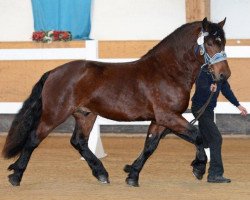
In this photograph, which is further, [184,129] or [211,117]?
[211,117]

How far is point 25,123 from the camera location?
29.1 ft

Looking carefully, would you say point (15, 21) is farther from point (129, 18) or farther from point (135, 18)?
point (135, 18)

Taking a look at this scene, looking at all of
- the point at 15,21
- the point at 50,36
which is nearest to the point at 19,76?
the point at 50,36

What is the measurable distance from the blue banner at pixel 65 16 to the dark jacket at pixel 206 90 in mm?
6268

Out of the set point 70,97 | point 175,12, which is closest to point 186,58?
point 70,97

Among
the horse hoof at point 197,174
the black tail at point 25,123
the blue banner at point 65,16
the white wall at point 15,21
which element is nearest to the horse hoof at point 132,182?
the horse hoof at point 197,174

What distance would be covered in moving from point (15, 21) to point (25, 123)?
722 cm

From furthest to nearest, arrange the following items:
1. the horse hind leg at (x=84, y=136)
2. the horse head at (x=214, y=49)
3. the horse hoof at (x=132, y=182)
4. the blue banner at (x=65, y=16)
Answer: the blue banner at (x=65, y=16)
the horse hind leg at (x=84, y=136)
the horse hoof at (x=132, y=182)
the horse head at (x=214, y=49)

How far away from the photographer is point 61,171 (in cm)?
990

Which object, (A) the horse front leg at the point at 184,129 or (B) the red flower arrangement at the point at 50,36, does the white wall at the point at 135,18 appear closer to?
(B) the red flower arrangement at the point at 50,36

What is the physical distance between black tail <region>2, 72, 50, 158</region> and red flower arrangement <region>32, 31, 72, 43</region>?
5194 millimetres

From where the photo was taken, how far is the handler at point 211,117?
885 centimetres

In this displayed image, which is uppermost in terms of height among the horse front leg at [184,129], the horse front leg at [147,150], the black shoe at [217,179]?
the horse front leg at [184,129]

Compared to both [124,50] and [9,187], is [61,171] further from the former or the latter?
[124,50]
